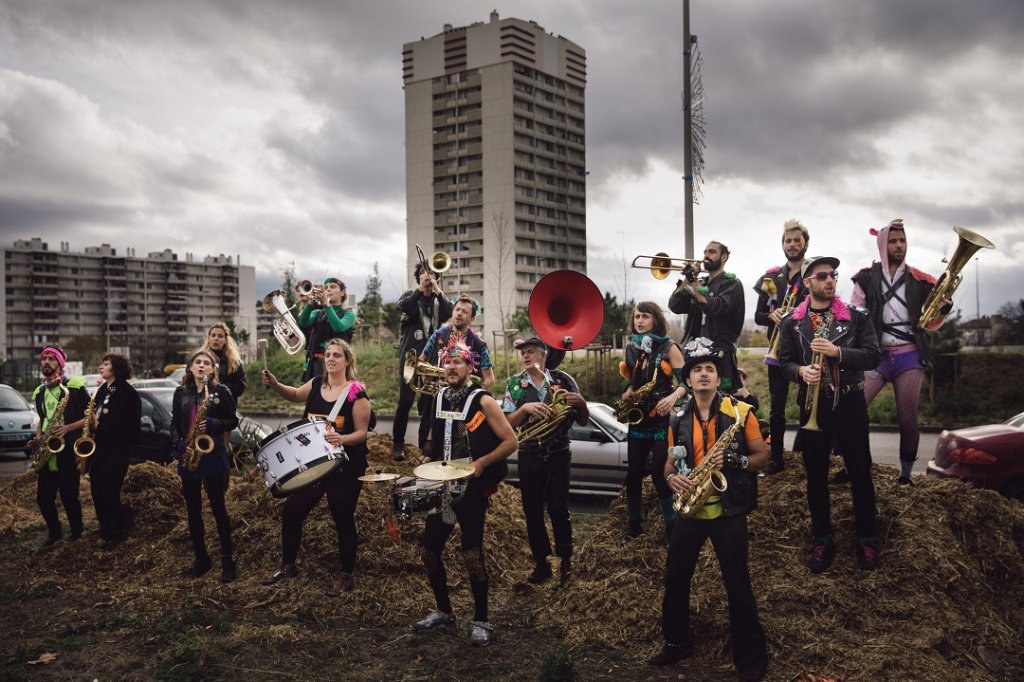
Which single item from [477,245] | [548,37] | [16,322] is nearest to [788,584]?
[477,245]

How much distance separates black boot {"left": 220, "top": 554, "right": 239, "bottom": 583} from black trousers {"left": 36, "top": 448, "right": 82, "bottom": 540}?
2165 millimetres

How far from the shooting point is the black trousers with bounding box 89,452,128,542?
23.0 ft

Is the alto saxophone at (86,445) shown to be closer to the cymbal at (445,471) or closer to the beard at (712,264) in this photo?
the cymbal at (445,471)

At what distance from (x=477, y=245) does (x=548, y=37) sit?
976 inches

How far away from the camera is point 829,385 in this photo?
15.4 feet

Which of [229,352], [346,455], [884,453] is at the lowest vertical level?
[884,453]

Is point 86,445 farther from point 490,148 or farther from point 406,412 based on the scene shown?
point 490,148

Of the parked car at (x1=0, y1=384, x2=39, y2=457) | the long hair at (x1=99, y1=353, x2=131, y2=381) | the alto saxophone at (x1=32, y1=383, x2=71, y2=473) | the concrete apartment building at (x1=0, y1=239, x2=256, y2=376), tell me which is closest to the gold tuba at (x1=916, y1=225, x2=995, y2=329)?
the long hair at (x1=99, y1=353, x2=131, y2=381)

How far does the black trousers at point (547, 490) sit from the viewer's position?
5.61 metres

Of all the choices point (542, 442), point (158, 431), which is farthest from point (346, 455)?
point (158, 431)

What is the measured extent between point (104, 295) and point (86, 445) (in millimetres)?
121309

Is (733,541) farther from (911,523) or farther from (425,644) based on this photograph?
(425,644)

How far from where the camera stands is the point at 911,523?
4.98 meters

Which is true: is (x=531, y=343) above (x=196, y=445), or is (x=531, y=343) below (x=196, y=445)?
above
